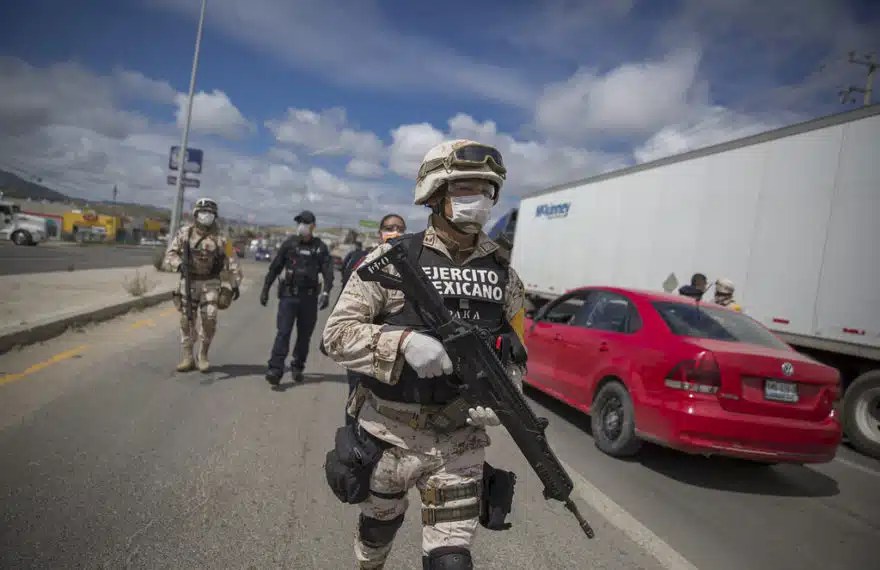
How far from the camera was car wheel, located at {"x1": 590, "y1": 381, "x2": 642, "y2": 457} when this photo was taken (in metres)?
4.27

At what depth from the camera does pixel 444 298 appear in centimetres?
191

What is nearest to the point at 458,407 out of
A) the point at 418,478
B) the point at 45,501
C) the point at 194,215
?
the point at 418,478

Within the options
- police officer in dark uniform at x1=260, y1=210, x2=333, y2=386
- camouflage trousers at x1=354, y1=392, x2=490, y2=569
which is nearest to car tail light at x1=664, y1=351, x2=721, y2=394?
camouflage trousers at x1=354, y1=392, x2=490, y2=569

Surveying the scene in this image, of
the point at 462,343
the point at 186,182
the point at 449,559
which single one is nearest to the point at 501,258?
the point at 462,343

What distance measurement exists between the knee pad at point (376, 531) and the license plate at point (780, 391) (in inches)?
128

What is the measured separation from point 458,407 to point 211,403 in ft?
12.4

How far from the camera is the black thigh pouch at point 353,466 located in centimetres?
183

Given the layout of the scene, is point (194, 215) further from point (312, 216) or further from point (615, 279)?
point (615, 279)

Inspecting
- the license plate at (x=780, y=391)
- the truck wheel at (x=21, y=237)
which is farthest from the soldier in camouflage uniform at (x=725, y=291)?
the truck wheel at (x=21, y=237)

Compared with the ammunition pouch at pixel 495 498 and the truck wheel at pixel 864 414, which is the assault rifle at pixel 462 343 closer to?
the ammunition pouch at pixel 495 498

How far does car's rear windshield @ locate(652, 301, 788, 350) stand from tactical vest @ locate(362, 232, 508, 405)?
2834 mm

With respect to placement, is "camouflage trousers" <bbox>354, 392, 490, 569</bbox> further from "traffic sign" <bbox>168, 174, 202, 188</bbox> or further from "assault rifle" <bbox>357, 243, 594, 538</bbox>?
"traffic sign" <bbox>168, 174, 202, 188</bbox>

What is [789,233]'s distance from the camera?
6.75m

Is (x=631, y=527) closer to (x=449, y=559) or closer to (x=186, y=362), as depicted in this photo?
(x=449, y=559)
